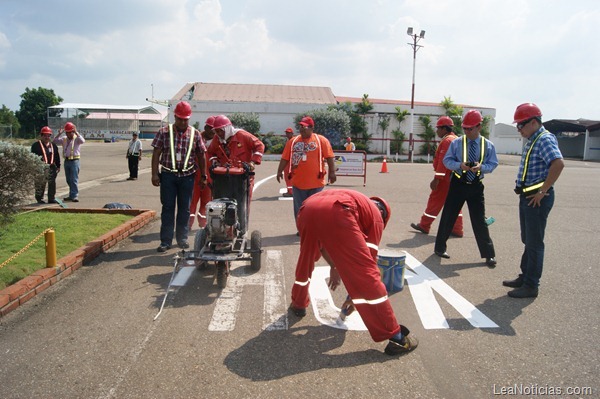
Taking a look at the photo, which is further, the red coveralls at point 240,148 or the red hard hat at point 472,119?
the red coveralls at point 240,148

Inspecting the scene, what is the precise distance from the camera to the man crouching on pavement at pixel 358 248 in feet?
12.3

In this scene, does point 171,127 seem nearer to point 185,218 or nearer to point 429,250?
point 185,218

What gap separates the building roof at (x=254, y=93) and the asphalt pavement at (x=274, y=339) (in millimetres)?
43133

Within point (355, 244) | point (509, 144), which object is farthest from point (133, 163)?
point (509, 144)

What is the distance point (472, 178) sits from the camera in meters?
6.82

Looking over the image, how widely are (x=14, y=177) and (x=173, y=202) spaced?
2394 millimetres

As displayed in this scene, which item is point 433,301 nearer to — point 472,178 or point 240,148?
point 472,178

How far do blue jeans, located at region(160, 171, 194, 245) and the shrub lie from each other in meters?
2.06

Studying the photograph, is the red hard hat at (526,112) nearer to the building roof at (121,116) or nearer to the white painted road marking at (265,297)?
the white painted road marking at (265,297)

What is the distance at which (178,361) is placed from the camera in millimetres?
3758

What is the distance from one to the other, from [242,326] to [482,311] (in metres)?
2.53

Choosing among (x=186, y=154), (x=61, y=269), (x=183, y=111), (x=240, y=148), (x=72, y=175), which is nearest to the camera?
(x=61, y=269)

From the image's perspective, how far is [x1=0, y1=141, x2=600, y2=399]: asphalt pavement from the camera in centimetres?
343

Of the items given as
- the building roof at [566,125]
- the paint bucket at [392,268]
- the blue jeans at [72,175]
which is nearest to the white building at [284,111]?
the building roof at [566,125]
